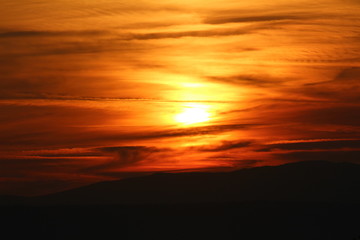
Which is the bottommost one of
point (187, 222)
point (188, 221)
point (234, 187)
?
point (187, 222)

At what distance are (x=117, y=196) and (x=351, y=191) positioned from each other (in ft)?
67.7

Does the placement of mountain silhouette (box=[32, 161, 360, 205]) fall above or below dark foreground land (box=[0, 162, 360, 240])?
above

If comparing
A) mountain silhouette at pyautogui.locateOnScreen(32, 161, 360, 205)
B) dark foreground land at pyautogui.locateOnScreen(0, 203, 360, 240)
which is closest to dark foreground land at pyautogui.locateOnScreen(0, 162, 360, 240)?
dark foreground land at pyautogui.locateOnScreen(0, 203, 360, 240)

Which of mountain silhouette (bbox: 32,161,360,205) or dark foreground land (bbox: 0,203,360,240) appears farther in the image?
mountain silhouette (bbox: 32,161,360,205)

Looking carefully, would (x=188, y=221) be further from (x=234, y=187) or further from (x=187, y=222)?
(x=234, y=187)

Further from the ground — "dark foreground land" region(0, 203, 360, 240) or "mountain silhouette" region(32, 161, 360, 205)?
"mountain silhouette" region(32, 161, 360, 205)

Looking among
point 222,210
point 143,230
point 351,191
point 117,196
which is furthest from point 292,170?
point 143,230

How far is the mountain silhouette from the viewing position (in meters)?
76.0

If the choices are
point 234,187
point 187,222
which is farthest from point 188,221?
point 234,187

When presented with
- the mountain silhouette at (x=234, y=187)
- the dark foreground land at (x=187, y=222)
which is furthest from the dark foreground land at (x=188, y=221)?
the mountain silhouette at (x=234, y=187)

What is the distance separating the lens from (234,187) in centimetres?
8112

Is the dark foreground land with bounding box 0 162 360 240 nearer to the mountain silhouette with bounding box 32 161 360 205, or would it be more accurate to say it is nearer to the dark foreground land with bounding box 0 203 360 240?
the dark foreground land with bounding box 0 203 360 240

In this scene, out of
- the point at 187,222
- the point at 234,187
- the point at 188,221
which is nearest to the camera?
the point at 187,222

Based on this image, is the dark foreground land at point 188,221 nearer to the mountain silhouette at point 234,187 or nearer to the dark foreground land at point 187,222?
the dark foreground land at point 187,222
